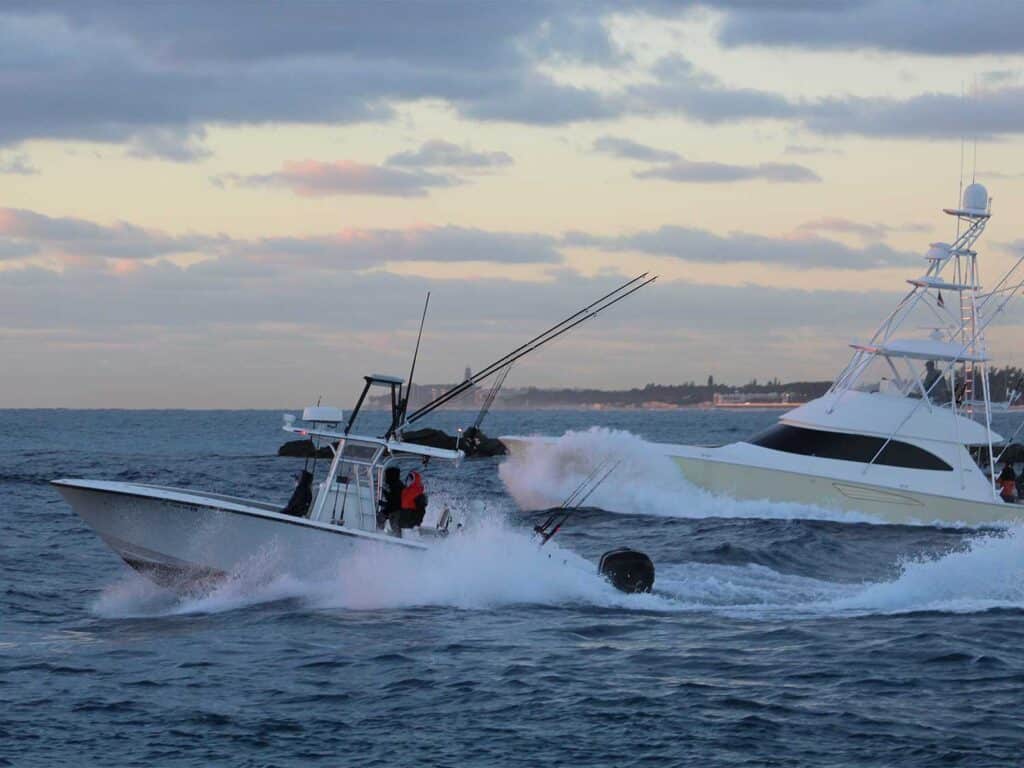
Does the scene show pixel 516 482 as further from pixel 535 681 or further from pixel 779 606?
pixel 535 681

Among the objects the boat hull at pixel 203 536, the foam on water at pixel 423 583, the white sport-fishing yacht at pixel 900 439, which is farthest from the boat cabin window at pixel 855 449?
the boat hull at pixel 203 536

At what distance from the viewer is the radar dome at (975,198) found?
3030cm

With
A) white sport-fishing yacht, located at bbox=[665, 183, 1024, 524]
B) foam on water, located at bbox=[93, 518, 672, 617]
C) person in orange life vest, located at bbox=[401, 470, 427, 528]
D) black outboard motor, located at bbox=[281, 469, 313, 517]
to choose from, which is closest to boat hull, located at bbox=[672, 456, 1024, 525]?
white sport-fishing yacht, located at bbox=[665, 183, 1024, 524]

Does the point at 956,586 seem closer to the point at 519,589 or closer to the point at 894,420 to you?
the point at 519,589

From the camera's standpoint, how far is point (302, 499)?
60.1 feet

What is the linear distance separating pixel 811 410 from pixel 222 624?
55.0 ft

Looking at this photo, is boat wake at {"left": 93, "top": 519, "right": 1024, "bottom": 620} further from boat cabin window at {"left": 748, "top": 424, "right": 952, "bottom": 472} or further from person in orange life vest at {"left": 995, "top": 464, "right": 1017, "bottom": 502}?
person in orange life vest at {"left": 995, "top": 464, "right": 1017, "bottom": 502}

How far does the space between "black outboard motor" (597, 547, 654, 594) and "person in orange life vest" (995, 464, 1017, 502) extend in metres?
13.2

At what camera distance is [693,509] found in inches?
1205

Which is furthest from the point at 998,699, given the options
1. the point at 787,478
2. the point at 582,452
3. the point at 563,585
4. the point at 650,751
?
the point at 582,452

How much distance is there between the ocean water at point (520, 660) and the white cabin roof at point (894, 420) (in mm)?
4665

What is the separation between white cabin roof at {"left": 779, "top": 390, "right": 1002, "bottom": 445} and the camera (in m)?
29.2

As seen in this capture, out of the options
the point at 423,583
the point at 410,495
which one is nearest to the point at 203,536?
the point at 410,495

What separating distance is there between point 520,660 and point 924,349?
1779cm
